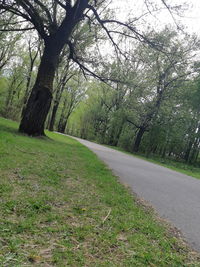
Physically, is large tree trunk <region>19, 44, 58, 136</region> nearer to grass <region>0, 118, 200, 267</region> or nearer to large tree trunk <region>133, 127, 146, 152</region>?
grass <region>0, 118, 200, 267</region>

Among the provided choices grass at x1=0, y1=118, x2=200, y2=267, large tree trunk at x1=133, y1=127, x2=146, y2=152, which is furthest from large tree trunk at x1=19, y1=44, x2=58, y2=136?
large tree trunk at x1=133, y1=127, x2=146, y2=152

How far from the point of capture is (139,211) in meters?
3.54

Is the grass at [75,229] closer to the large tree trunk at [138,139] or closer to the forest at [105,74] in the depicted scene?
the forest at [105,74]

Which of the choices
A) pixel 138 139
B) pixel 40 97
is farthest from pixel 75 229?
pixel 138 139

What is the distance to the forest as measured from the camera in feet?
33.9

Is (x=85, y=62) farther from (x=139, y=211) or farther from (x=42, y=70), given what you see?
(x=139, y=211)

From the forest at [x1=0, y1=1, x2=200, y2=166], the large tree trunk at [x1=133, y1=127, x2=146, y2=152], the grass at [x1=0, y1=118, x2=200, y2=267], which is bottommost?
the grass at [x1=0, y1=118, x2=200, y2=267]

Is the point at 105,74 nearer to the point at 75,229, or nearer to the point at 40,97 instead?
the point at 40,97

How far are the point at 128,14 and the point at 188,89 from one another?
13324 mm

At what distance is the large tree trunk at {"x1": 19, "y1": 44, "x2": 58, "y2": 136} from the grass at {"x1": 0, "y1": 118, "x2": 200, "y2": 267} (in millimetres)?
6362

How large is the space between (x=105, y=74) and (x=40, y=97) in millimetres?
4474

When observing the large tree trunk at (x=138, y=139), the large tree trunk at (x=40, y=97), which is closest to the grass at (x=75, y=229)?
the large tree trunk at (x=40, y=97)

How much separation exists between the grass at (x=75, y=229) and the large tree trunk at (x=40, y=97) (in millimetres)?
6362

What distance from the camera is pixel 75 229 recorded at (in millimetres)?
2502
